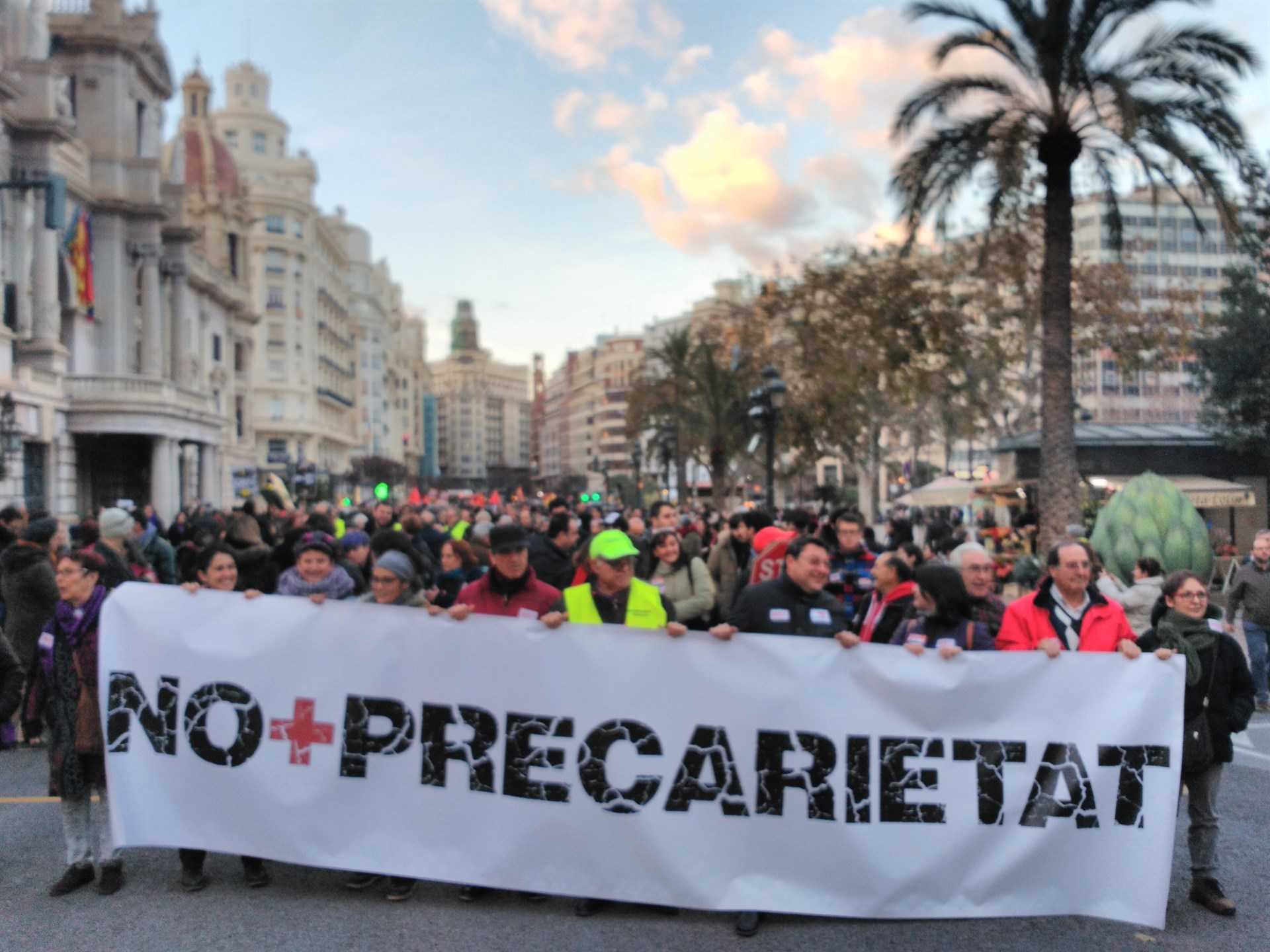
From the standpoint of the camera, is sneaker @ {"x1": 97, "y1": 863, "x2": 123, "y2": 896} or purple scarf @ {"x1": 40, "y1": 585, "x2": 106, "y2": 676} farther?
purple scarf @ {"x1": 40, "y1": 585, "x2": 106, "y2": 676}

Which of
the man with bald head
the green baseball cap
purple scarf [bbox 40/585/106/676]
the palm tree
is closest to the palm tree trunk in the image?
the palm tree

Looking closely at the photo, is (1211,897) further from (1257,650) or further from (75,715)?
(1257,650)

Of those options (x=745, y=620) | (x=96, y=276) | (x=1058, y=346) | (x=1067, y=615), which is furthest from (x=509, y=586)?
(x=96, y=276)

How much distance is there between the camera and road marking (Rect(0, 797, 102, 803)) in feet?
24.7

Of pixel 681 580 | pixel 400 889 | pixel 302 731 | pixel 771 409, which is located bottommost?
pixel 400 889

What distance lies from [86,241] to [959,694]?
41.8 metres

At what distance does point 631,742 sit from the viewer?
17.3ft

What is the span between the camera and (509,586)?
5.89 m

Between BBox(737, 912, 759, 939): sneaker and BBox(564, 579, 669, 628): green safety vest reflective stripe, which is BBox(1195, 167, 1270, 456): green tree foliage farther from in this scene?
BBox(737, 912, 759, 939): sneaker

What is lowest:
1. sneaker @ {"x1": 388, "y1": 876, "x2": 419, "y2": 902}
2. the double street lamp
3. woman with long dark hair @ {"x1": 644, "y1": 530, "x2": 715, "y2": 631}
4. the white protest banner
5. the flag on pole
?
sneaker @ {"x1": 388, "y1": 876, "x2": 419, "y2": 902}

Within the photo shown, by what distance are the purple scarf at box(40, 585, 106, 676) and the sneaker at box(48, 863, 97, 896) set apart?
0.94 m

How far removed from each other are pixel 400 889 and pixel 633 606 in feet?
5.67

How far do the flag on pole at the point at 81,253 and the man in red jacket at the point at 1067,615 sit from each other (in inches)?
1542

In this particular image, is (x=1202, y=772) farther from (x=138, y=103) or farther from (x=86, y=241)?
(x=138, y=103)
